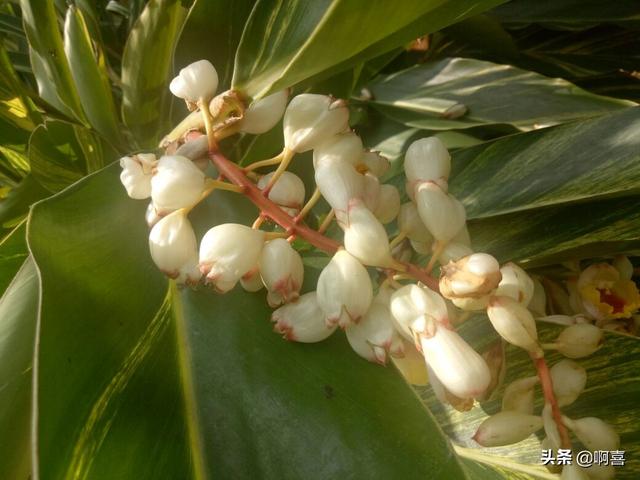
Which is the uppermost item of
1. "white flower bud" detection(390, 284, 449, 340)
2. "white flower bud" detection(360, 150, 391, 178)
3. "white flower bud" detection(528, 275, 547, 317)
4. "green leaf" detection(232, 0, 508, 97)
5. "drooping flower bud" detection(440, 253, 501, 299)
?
"green leaf" detection(232, 0, 508, 97)

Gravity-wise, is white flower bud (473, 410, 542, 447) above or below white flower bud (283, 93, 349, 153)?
below

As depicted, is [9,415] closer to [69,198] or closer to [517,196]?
[69,198]

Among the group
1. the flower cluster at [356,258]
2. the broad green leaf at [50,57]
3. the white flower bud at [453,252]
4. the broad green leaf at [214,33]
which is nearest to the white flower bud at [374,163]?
the flower cluster at [356,258]

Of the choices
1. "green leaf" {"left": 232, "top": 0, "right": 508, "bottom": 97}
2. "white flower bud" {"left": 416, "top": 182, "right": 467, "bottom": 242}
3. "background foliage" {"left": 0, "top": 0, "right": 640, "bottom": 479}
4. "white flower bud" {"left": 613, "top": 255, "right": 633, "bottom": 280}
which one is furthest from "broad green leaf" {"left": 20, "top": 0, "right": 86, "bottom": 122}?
"white flower bud" {"left": 613, "top": 255, "right": 633, "bottom": 280}

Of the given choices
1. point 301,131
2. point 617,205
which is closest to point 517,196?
point 617,205

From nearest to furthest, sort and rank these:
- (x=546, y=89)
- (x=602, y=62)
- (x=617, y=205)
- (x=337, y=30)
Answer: (x=337, y=30), (x=617, y=205), (x=546, y=89), (x=602, y=62)

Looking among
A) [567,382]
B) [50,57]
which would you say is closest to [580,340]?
[567,382]

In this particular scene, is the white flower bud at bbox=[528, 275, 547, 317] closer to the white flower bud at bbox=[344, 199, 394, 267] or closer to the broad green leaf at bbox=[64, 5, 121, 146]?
the white flower bud at bbox=[344, 199, 394, 267]
